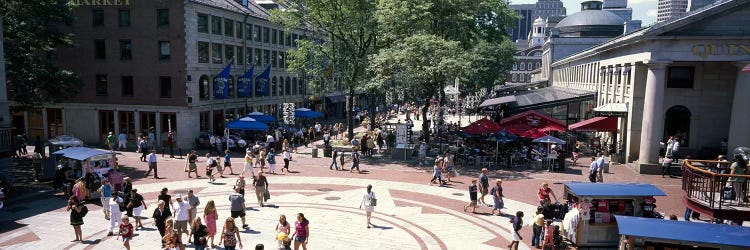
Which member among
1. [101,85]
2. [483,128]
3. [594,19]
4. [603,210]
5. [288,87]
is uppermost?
[594,19]

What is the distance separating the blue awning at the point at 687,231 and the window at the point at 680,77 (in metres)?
21.0

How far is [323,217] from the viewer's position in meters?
19.1

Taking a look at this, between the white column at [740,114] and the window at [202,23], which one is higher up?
the window at [202,23]

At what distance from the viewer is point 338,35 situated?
37906mm

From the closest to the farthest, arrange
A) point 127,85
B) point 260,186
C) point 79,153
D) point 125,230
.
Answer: point 125,230 → point 260,186 → point 79,153 → point 127,85

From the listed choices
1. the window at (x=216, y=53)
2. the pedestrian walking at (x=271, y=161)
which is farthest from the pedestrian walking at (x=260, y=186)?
the window at (x=216, y=53)

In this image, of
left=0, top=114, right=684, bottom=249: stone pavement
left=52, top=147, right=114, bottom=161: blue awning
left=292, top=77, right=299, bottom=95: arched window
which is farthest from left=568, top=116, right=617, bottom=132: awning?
left=292, top=77, right=299, bottom=95: arched window

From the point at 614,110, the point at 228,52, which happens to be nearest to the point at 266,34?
the point at 228,52

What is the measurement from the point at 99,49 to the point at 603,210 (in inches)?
1447

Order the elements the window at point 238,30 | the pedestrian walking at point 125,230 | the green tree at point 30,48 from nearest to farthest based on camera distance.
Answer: the pedestrian walking at point 125,230, the green tree at point 30,48, the window at point 238,30

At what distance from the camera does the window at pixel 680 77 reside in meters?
30.1

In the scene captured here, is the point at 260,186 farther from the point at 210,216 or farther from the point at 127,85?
the point at 127,85

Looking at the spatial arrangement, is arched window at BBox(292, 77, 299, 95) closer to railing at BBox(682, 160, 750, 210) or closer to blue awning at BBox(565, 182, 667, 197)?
blue awning at BBox(565, 182, 667, 197)

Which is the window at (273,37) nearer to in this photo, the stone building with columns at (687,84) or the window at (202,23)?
the window at (202,23)
